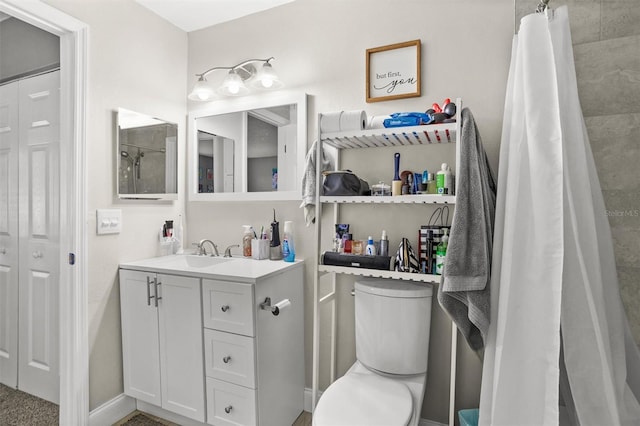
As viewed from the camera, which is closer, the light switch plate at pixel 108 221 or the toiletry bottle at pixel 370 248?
the toiletry bottle at pixel 370 248

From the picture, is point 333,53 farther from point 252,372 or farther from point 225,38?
point 252,372

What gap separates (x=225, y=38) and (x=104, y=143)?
995 mm

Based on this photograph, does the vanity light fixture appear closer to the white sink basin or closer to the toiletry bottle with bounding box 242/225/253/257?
the toiletry bottle with bounding box 242/225/253/257

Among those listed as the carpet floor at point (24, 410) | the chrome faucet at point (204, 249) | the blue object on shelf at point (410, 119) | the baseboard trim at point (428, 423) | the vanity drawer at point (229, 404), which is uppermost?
the blue object on shelf at point (410, 119)

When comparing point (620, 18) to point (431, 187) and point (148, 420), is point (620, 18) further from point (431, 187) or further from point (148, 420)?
point (148, 420)

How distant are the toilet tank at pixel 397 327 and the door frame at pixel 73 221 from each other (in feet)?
4.69

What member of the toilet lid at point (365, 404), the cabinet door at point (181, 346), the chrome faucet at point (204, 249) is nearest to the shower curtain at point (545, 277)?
the toilet lid at point (365, 404)

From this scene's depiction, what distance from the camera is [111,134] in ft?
6.35

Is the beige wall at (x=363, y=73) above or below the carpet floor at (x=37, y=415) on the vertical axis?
above

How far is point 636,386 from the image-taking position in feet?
3.74

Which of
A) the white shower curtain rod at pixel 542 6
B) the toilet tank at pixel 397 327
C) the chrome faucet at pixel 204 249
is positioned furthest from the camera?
the chrome faucet at pixel 204 249

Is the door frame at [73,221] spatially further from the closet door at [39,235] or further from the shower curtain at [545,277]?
the shower curtain at [545,277]

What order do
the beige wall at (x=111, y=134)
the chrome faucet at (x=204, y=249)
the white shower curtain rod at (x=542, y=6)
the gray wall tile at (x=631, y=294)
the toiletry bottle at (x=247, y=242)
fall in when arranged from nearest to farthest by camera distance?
the white shower curtain rod at (x=542, y=6), the gray wall tile at (x=631, y=294), the beige wall at (x=111, y=134), the toiletry bottle at (x=247, y=242), the chrome faucet at (x=204, y=249)

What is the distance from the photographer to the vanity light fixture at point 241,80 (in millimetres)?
2004
